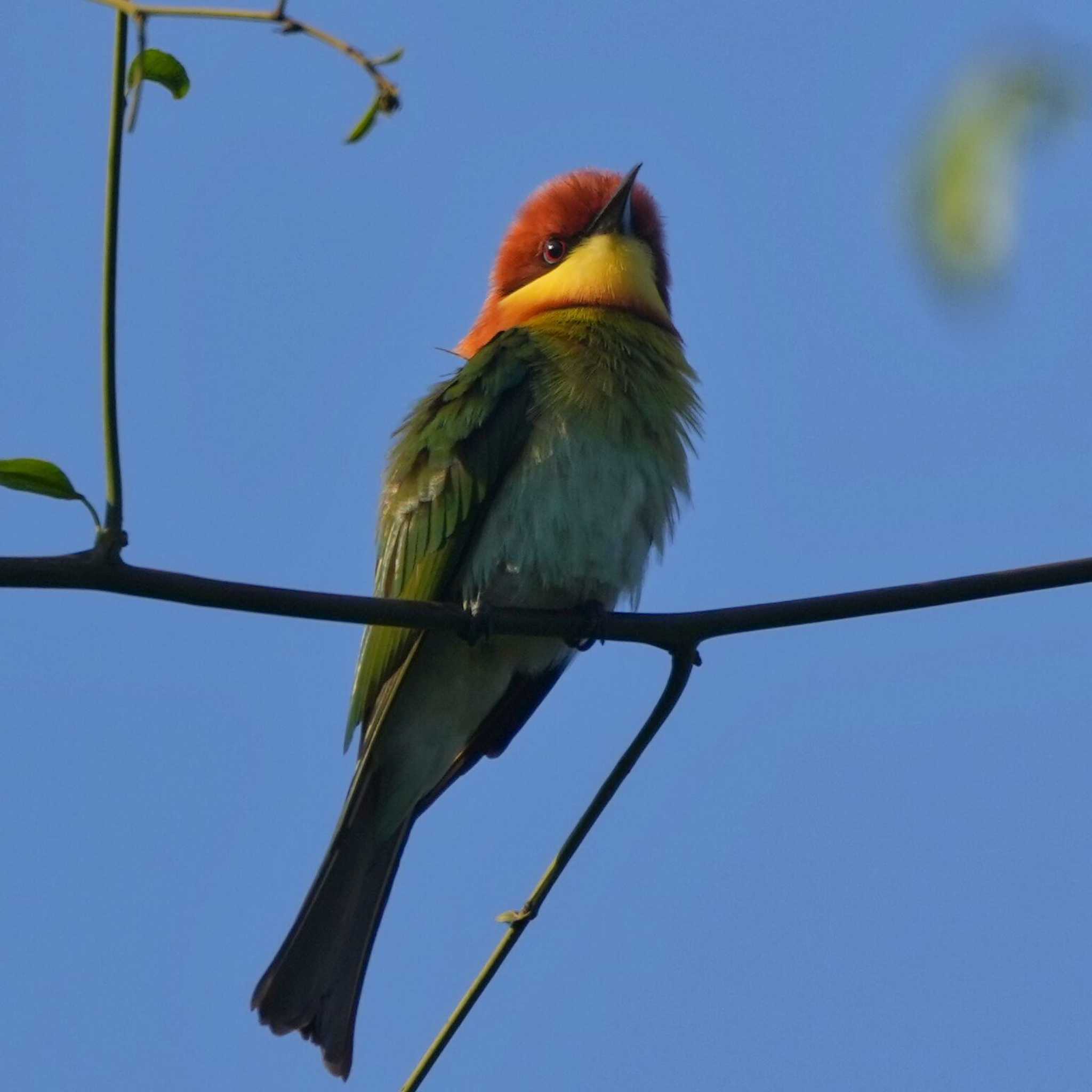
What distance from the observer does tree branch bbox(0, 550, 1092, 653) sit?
6.07 ft

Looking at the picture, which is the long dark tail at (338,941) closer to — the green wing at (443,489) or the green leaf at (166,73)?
the green wing at (443,489)

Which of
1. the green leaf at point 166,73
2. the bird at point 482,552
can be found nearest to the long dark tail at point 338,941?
the bird at point 482,552

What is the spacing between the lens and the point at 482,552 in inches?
149

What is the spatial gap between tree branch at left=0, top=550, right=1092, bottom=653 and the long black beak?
2331mm

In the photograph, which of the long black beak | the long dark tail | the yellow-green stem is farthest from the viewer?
the long black beak

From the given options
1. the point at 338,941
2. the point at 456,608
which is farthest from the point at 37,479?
the point at 338,941

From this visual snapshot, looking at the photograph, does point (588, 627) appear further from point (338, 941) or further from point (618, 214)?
point (618, 214)

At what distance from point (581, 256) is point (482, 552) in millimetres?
1297

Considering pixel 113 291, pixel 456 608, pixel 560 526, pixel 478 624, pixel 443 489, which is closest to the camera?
pixel 113 291

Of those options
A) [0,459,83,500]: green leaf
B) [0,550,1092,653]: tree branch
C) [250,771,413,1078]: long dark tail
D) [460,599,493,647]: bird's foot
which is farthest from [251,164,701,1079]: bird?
[0,459,83,500]: green leaf

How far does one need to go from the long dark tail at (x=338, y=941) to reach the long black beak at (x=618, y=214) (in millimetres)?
1867

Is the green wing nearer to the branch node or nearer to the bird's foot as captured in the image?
the bird's foot

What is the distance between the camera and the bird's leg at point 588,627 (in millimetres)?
2787

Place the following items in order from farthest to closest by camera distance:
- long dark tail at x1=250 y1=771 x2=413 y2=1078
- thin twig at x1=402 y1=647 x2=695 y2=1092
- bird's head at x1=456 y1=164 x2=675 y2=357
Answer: bird's head at x1=456 y1=164 x2=675 y2=357 → long dark tail at x1=250 y1=771 x2=413 y2=1078 → thin twig at x1=402 y1=647 x2=695 y2=1092
